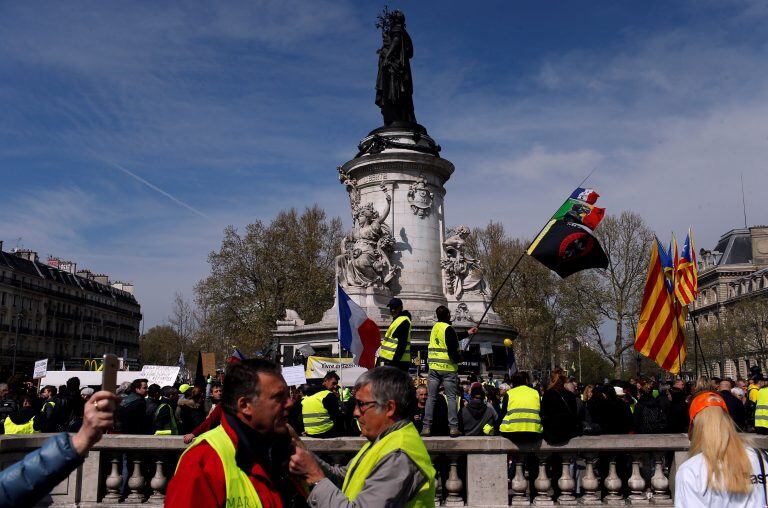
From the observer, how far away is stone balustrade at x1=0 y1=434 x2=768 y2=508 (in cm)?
718

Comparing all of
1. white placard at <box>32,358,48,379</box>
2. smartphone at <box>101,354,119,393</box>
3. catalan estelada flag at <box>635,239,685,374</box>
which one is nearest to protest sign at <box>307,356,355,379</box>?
catalan estelada flag at <box>635,239,685,374</box>

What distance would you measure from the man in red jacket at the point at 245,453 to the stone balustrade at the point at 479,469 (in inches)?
165

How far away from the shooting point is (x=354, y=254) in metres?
22.8

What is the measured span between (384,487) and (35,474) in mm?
1451

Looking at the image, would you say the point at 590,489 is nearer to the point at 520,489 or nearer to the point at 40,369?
the point at 520,489

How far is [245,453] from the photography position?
287 centimetres

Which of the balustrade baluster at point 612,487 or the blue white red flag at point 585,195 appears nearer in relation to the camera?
the balustrade baluster at point 612,487

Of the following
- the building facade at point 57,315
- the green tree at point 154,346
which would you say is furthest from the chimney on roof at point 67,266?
the green tree at point 154,346

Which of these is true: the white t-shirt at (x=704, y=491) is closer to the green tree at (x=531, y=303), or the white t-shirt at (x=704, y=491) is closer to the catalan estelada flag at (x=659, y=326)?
the catalan estelada flag at (x=659, y=326)

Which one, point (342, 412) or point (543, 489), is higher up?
point (342, 412)

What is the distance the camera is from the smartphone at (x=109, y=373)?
94.6 inches

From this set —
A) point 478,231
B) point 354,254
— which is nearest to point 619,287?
point 478,231

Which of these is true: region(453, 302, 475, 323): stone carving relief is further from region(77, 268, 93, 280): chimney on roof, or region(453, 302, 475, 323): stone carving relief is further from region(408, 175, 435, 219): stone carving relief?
region(77, 268, 93, 280): chimney on roof

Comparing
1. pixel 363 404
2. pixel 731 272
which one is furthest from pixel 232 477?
pixel 731 272
